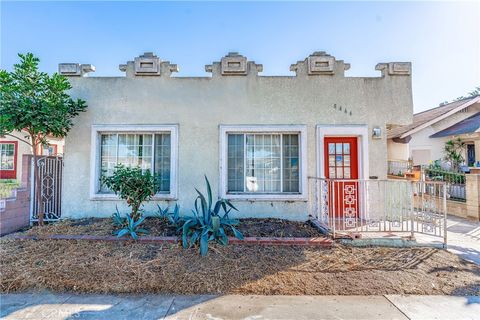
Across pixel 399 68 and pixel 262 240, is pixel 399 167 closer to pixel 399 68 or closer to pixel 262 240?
pixel 399 68

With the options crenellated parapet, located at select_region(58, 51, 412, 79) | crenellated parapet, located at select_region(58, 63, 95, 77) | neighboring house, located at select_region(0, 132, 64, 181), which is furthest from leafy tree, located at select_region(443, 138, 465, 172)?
neighboring house, located at select_region(0, 132, 64, 181)

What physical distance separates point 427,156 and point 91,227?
16.7 meters

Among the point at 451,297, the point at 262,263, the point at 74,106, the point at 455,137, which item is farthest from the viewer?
the point at 455,137

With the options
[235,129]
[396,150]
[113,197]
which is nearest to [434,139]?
[396,150]

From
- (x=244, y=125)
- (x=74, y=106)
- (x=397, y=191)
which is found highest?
(x=74, y=106)

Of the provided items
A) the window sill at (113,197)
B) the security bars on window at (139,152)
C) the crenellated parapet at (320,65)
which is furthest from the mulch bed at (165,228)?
the crenellated parapet at (320,65)

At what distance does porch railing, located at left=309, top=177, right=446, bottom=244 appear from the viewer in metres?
5.71

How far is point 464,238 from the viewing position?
262 inches

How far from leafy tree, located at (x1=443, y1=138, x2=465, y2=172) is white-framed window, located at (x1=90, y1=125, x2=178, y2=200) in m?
14.4

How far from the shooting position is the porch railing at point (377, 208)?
18.7ft

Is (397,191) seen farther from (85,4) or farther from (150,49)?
(85,4)

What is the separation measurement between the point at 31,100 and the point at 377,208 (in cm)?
902

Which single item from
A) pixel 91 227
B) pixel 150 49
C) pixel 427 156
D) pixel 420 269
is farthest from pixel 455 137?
pixel 91 227

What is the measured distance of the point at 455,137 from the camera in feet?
44.6
